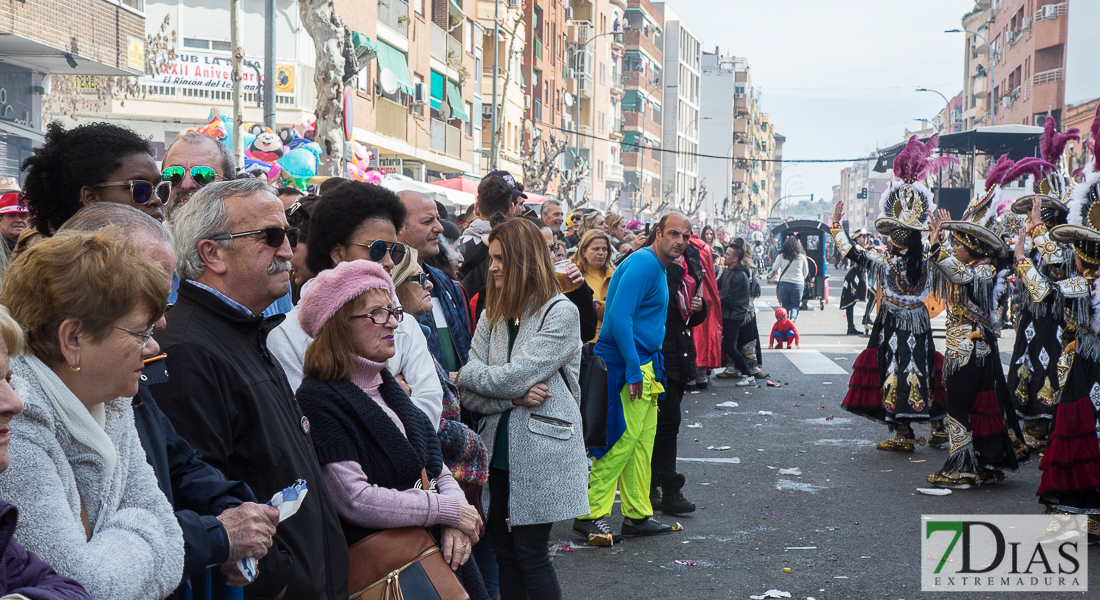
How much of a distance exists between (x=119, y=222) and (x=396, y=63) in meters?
28.9

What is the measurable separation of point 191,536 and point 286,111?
21893 millimetres

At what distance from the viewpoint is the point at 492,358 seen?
15.8 ft

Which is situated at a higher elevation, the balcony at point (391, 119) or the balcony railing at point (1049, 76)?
the balcony railing at point (1049, 76)

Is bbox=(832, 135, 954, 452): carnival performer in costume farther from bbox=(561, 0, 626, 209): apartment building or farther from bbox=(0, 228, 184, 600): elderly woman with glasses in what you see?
Answer: bbox=(561, 0, 626, 209): apartment building

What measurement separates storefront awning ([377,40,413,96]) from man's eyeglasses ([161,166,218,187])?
25168 mm

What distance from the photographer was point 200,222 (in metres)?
2.97

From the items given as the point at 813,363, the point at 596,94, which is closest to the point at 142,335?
the point at 813,363

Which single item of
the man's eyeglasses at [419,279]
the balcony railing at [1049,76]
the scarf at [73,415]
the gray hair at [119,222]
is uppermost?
the balcony railing at [1049,76]

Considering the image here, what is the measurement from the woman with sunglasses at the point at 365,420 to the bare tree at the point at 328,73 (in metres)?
10.6

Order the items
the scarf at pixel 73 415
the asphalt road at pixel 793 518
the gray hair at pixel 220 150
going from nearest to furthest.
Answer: the scarf at pixel 73 415, the gray hair at pixel 220 150, the asphalt road at pixel 793 518

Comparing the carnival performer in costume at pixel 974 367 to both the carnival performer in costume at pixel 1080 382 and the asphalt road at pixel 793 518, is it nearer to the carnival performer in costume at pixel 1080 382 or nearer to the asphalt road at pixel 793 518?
the asphalt road at pixel 793 518

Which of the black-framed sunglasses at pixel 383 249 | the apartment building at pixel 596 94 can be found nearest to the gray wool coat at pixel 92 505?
the black-framed sunglasses at pixel 383 249

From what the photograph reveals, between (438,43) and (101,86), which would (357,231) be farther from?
(438,43)

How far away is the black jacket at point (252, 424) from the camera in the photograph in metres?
2.65
